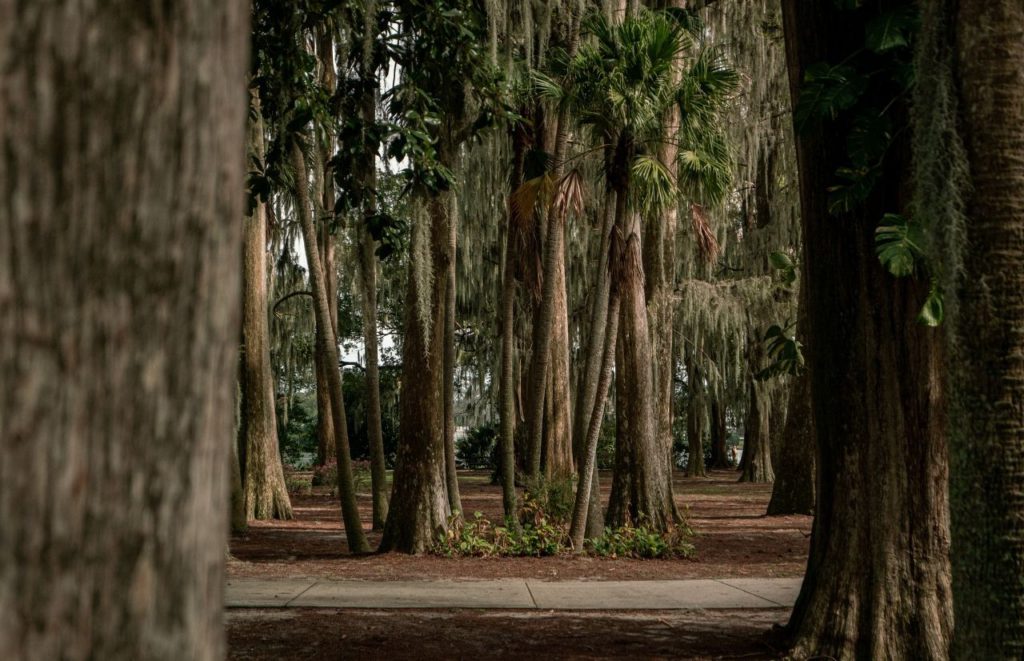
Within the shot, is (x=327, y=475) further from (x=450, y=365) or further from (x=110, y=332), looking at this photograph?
(x=110, y=332)

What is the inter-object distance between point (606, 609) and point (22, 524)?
24.6 feet

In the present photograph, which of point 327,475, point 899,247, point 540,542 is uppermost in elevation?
point 899,247

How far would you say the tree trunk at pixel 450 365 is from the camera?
1237 cm

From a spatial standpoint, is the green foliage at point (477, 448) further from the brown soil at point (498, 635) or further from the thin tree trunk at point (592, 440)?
the brown soil at point (498, 635)

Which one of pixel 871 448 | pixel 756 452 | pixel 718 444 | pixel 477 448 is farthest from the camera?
pixel 718 444

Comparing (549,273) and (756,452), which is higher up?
A: (549,273)

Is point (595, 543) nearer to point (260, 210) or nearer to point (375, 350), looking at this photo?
point (375, 350)

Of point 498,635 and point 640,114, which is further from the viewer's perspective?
point 640,114

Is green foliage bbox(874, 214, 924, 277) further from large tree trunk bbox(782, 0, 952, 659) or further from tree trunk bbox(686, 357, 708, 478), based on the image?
tree trunk bbox(686, 357, 708, 478)

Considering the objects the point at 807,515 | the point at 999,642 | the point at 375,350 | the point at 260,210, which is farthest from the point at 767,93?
the point at 999,642

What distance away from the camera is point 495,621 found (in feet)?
25.4

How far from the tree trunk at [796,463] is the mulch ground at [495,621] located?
389 centimetres

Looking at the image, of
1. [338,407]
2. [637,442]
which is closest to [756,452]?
[637,442]

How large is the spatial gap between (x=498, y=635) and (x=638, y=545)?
544 cm
